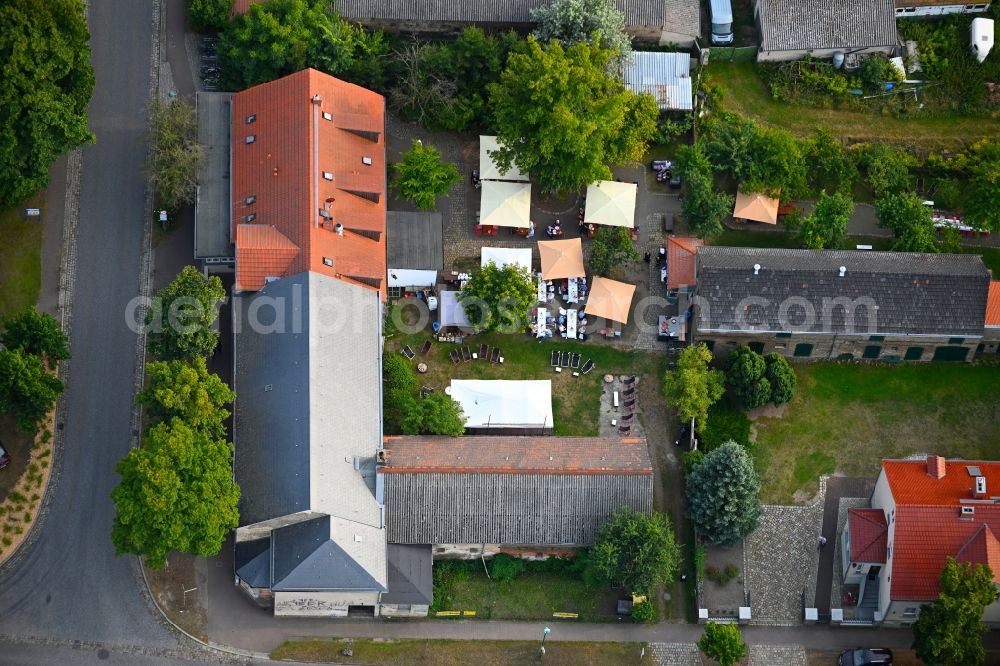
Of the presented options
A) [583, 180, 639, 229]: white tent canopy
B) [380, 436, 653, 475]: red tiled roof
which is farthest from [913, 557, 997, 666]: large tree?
[583, 180, 639, 229]: white tent canopy

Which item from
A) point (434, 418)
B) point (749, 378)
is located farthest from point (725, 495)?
point (434, 418)

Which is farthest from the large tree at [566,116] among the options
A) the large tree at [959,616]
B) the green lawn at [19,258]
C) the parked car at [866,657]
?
the parked car at [866,657]

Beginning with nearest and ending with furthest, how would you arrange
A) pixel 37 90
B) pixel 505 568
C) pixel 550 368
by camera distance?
pixel 505 568, pixel 37 90, pixel 550 368

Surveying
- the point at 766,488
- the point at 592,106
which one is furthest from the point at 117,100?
the point at 766,488

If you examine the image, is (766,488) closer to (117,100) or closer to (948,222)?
(948,222)

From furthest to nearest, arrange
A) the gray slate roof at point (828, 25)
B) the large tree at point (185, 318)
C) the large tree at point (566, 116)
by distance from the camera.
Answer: the gray slate roof at point (828, 25)
the large tree at point (566, 116)
the large tree at point (185, 318)

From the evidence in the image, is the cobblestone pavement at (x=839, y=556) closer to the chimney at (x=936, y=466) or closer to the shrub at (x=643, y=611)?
the chimney at (x=936, y=466)

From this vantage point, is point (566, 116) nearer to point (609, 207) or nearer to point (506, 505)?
point (609, 207)
